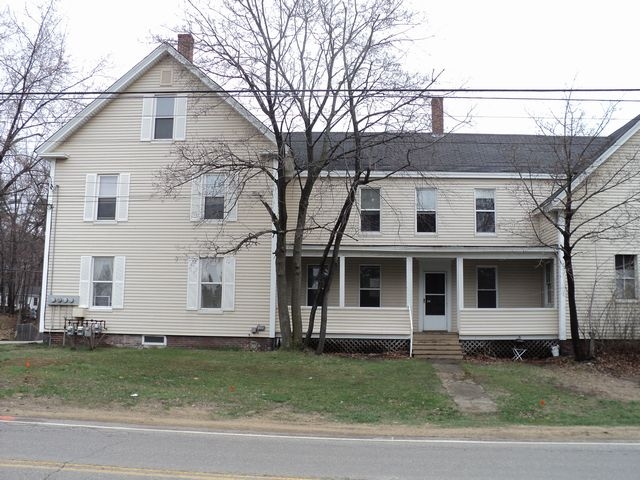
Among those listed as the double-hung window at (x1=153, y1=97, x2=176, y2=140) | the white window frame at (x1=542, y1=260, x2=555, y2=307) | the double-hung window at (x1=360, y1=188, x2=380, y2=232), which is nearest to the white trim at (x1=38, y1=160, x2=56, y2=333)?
the double-hung window at (x1=153, y1=97, x2=176, y2=140)

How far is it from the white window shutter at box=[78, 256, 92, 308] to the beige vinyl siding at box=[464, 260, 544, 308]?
1269cm

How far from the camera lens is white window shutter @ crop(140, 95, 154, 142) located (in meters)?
19.6

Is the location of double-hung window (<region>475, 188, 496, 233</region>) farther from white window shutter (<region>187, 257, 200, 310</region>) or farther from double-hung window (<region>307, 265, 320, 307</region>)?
white window shutter (<region>187, 257, 200, 310</region>)

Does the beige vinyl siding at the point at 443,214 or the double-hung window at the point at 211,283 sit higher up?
the beige vinyl siding at the point at 443,214

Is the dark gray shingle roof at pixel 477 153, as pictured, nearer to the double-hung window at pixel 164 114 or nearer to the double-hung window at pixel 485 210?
the double-hung window at pixel 485 210

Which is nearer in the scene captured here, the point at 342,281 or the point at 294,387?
the point at 294,387

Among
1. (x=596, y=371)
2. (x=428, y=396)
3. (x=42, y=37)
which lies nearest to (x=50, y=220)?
(x=42, y=37)

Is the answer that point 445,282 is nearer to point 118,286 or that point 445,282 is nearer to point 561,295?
point 561,295

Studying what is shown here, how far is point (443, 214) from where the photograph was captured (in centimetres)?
2052

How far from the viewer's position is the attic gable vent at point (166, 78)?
1966 centimetres

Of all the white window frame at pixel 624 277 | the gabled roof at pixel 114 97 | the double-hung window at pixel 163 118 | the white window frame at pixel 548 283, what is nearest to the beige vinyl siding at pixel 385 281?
the white window frame at pixel 548 283

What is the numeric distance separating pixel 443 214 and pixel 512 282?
3370 mm

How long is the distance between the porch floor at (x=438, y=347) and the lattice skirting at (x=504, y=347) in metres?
0.69

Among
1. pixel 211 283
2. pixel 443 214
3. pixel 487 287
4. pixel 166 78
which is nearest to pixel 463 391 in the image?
pixel 487 287
